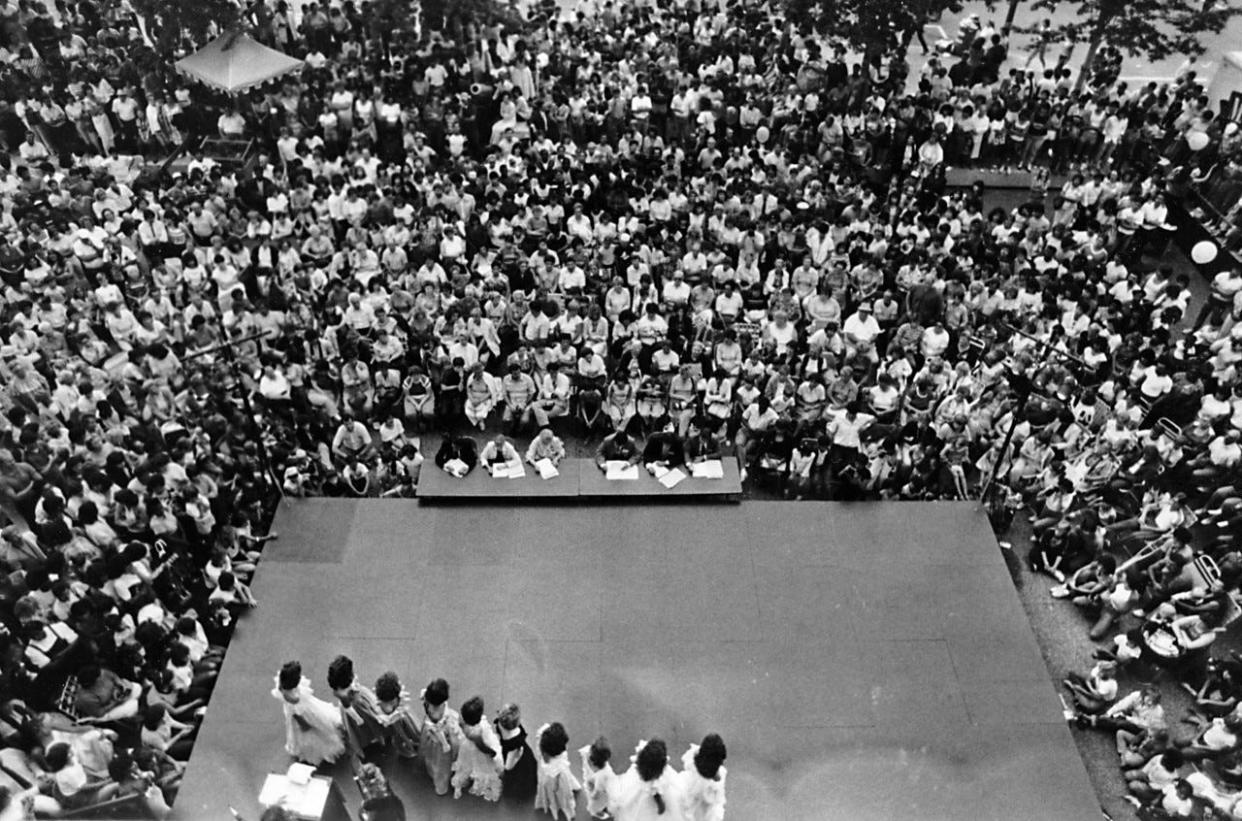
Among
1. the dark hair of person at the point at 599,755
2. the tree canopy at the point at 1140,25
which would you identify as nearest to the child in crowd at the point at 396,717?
the dark hair of person at the point at 599,755

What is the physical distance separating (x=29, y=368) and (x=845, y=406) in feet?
35.4

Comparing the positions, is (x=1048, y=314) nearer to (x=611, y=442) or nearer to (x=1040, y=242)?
(x=1040, y=242)

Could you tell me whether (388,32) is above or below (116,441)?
above

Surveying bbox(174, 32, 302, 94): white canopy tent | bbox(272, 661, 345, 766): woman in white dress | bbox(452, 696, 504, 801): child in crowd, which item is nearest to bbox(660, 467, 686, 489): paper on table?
bbox(452, 696, 504, 801): child in crowd

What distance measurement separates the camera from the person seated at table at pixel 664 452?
1190 cm

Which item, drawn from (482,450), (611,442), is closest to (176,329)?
(482,450)

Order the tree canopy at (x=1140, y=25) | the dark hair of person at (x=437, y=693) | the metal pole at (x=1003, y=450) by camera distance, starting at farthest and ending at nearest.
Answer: the tree canopy at (x=1140, y=25) → the metal pole at (x=1003, y=450) → the dark hair of person at (x=437, y=693)

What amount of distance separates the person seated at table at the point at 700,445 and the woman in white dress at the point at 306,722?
17.5ft

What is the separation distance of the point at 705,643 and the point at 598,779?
251 cm

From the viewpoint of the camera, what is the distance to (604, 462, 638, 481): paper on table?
38.8ft

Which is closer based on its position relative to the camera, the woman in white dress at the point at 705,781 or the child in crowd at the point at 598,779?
the woman in white dress at the point at 705,781

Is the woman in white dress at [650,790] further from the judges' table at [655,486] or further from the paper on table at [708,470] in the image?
the paper on table at [708,470]

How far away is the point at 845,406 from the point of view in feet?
40.7

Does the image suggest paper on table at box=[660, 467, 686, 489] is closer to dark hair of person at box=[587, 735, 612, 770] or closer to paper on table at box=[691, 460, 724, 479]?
paper on table at box=[691, 460, 724, 479]
